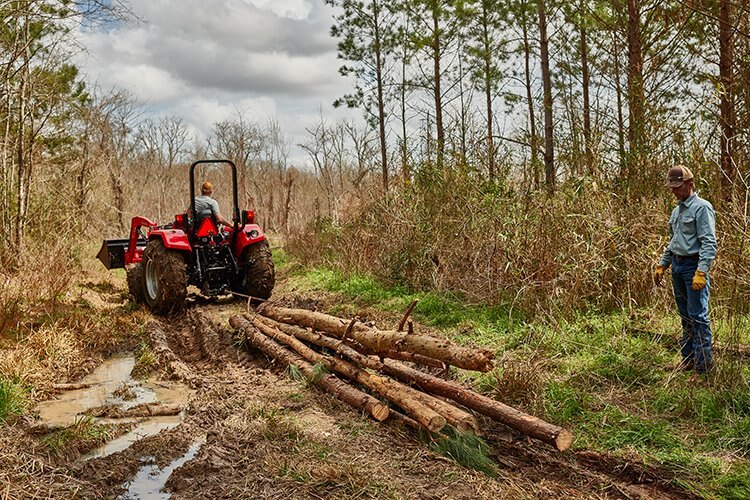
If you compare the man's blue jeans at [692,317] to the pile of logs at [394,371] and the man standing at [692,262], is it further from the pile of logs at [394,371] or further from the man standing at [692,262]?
the pile of logs at [394,371]

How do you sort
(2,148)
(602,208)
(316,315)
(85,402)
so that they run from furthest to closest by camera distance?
(2,148) → (602,208) → (316,315) → (85,402)

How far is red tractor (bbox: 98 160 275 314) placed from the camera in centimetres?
930

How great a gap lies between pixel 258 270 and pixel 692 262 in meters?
6.50

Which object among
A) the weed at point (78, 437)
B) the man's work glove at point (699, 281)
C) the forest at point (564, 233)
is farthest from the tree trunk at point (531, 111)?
the weed at point (78, 437)

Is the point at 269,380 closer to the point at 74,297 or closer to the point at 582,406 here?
the point at 582,406

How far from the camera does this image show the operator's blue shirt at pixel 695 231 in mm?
5332

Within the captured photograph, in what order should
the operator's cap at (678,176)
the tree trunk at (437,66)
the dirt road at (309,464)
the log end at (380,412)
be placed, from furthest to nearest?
the tree trunk at (437,66) < the operator's cap at (678,176) < the log end at (380,412) < the dirt road at (309,464)

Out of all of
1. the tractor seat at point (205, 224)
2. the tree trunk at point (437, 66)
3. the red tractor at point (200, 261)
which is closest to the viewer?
the red tractor at point (200, 261)

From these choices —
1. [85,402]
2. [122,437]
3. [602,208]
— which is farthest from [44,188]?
[602,208]

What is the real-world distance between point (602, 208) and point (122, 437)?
233 inches

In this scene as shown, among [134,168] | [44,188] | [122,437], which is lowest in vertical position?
[122,437]

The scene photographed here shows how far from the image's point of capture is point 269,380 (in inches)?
246

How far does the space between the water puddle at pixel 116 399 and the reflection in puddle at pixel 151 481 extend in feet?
1.82

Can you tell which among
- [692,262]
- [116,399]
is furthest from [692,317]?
[116,399]
